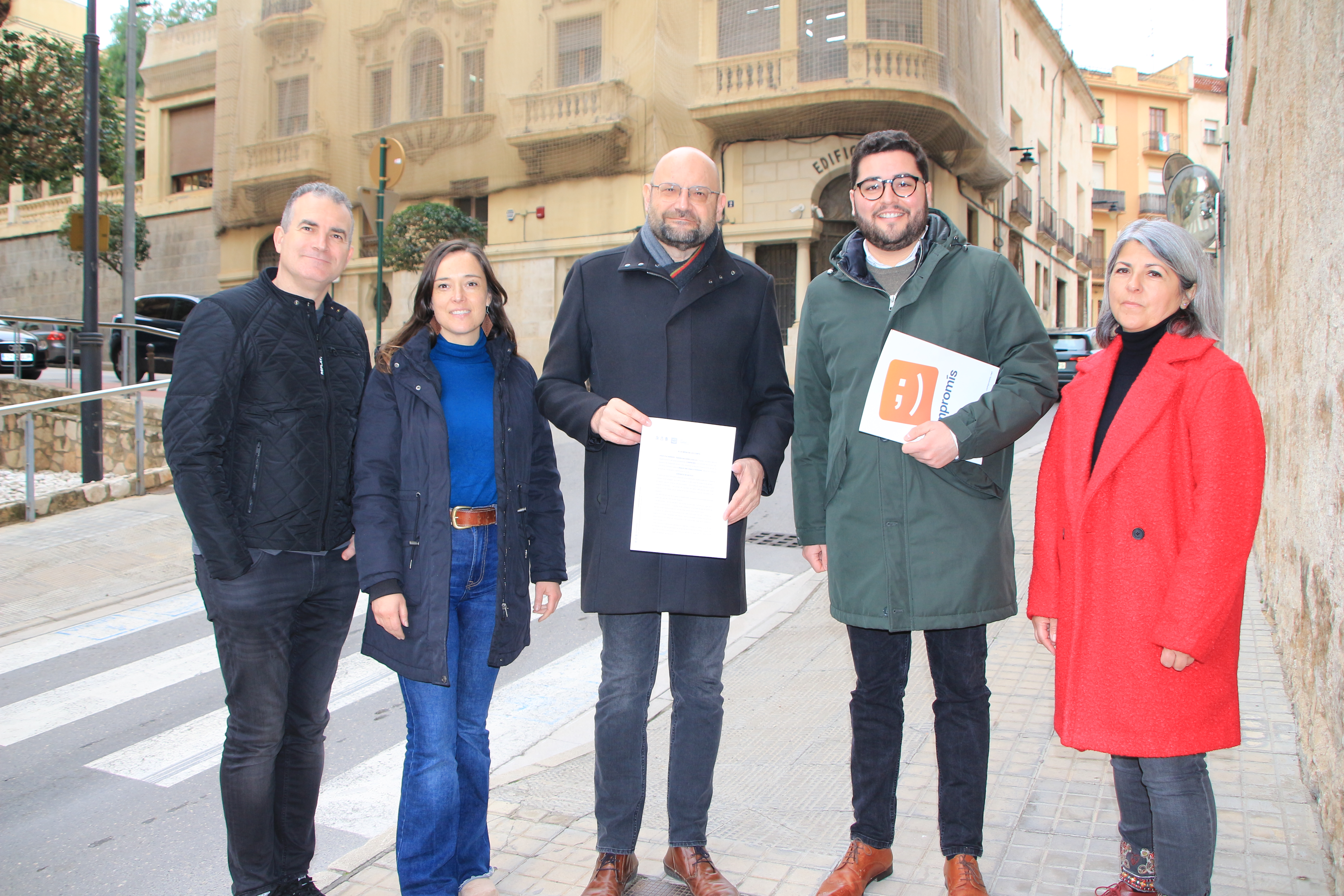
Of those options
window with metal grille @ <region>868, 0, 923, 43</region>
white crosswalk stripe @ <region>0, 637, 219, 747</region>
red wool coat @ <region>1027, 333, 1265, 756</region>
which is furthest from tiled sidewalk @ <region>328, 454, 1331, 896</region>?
window with metal grille @ <region>868, 0, 923, 43</region>

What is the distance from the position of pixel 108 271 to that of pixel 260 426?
→ 3523cm

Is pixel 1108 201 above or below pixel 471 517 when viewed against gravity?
above

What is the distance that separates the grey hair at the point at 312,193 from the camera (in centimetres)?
302

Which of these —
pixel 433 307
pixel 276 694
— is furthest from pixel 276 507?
pixel 433 307

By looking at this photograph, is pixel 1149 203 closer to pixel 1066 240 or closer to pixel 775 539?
pixel 1066 240

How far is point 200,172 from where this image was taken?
2962 centimetres

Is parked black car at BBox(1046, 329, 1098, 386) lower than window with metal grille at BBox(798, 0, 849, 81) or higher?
lower

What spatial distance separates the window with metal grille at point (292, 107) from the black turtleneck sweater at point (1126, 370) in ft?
85.6

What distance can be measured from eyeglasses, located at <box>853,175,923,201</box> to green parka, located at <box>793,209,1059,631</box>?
14 centimetres

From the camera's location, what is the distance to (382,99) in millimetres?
24406

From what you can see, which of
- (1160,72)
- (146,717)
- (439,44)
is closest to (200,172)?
(439,44)

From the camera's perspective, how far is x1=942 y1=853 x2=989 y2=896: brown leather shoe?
2.90m

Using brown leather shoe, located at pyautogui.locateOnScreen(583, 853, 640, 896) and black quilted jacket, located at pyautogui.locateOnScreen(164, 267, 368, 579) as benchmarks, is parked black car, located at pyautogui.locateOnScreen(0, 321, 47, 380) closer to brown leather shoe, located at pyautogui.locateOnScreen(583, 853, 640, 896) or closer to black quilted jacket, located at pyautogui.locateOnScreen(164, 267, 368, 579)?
black quilted jacket, located at pyautogui.locateOnScreen(164, 267, 368, 579)

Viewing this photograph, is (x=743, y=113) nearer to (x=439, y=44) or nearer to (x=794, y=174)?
(x=794, y=174)
